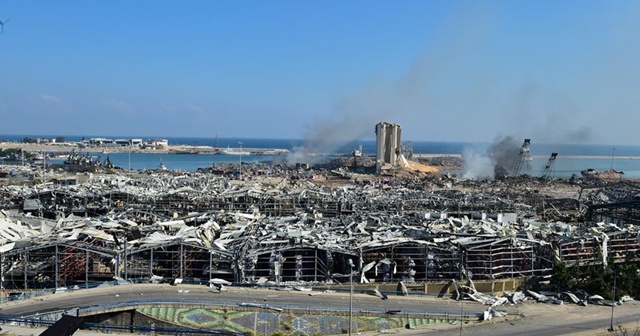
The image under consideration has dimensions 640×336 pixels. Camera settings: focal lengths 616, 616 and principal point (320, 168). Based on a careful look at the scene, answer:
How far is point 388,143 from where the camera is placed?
395ft

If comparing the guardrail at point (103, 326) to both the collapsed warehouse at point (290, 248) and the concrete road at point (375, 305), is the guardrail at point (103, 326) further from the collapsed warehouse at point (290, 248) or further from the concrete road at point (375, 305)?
the collapsed warehouse at point (290, 248)

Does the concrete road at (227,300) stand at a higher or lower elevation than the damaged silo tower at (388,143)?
lower

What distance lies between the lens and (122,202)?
191 ft

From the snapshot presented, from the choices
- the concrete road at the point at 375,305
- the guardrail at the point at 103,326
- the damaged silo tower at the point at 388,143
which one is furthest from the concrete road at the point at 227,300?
the damaged silo tower at the point at 388,143

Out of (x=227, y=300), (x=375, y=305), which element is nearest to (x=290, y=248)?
(x=227, y=300)

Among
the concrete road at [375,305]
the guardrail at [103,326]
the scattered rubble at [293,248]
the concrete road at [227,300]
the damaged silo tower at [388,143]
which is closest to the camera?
the guardrail at [103,326]

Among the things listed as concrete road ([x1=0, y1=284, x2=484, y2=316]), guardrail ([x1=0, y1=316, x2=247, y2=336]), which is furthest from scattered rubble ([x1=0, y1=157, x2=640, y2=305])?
guardrail ([x1=0, y1=316, x2=247, y2=336])

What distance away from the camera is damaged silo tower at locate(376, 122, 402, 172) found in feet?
390

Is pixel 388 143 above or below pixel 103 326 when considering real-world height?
above

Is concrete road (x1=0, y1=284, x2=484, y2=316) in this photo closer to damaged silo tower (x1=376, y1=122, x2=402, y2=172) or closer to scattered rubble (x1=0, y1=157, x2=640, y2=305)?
scattered rubble (x1=0, y1=157, x2=640, y2=305)

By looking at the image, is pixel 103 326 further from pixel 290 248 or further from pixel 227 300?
pixel 290 248

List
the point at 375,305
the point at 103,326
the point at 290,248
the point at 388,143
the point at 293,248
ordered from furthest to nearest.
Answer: the point at 388,143 < the point at 293,248 < the point at 290,248 < the point at 375,305 < the point at 103,326

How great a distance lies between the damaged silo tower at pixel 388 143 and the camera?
11894cm

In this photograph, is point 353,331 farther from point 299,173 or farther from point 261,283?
point 299,173
